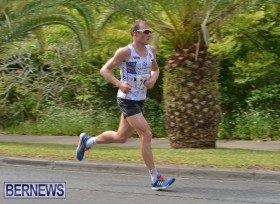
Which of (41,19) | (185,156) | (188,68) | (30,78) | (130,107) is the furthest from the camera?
(30,78)

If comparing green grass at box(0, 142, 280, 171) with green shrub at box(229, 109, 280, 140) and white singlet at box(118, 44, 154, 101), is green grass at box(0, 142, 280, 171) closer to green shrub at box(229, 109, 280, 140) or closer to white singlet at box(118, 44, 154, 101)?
white singlet at box(118, 44, 154, 101)

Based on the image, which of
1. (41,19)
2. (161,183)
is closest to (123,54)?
(161,183)

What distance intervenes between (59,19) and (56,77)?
391 cm

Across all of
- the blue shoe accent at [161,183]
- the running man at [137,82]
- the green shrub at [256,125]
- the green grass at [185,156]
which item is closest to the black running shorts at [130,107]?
the running man at [137,82]

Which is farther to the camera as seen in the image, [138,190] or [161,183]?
[138,190]

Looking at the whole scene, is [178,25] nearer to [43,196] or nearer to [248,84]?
[248,84]

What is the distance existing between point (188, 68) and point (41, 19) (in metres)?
4.31

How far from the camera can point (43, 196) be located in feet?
24.5

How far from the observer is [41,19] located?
14781 mm

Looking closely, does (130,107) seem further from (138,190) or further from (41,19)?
(41,19)

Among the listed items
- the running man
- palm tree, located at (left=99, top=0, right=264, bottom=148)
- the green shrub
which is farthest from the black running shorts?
the green shrub

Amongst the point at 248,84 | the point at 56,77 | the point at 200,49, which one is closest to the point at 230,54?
the point at 248,84

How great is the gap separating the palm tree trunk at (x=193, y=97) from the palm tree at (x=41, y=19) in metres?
3.04

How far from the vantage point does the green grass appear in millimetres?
9641
